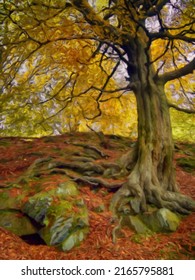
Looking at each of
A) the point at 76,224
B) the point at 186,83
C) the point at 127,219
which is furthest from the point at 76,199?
the point at 186,83

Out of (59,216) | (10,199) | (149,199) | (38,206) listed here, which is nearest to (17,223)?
(38,206)

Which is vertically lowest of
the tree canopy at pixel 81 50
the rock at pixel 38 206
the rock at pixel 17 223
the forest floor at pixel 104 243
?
the forest floor at pixel 104 243

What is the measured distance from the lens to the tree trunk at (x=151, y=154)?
534 cm

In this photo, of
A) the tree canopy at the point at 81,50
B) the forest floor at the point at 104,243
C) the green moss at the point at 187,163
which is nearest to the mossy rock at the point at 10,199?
the forest floor at the point at 104,243

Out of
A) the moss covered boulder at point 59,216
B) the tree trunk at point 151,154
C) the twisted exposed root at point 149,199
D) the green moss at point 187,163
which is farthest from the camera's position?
the green moss at point 187,163

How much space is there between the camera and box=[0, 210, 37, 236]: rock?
4.47 m

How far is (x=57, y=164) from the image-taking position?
6.09 metres

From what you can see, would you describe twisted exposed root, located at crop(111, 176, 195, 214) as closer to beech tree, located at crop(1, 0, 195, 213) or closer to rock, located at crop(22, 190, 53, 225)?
beech tree, located at crop(1, 0, 195, 213)

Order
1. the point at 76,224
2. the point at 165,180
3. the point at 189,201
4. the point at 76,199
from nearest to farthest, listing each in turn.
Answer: the point at 76,224, the point at 76,199, the point at 189,201, the point at 165,180

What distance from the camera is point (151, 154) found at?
5.88 metres

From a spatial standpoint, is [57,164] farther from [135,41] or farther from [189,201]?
[135,41]

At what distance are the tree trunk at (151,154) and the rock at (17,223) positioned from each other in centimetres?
140

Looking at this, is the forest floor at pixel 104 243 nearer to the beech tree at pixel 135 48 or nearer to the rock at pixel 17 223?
the rock at pixel 17 223

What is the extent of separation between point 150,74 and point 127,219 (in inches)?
117
